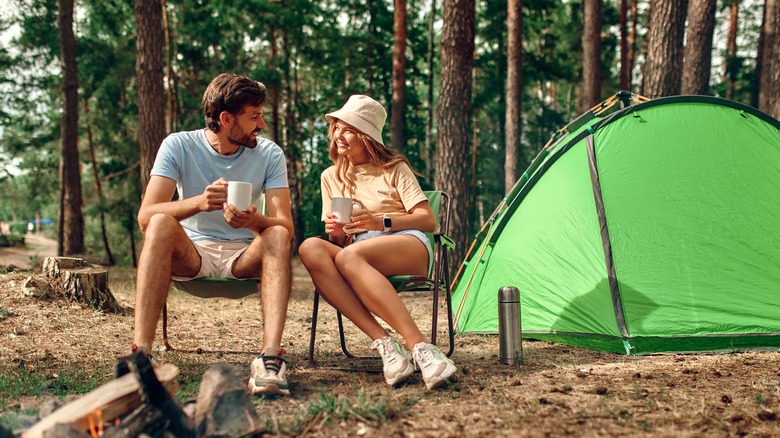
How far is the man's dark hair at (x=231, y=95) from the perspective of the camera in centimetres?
323

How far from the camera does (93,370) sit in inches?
134

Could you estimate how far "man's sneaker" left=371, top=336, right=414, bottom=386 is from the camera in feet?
9.53

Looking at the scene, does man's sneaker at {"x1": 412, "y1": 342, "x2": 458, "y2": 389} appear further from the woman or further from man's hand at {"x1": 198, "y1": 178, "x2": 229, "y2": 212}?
man's hand at {"x1": 198, "y1": 178, "x2": 229, "y2": 212}

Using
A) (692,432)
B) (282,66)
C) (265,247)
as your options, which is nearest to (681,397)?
(692,432)

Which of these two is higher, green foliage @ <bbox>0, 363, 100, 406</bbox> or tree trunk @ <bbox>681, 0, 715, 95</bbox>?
tree trunk @ <bbox>681, 0, 715, 95</bbox>

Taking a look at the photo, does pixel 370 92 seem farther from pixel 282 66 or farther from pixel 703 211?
pixel 703 211

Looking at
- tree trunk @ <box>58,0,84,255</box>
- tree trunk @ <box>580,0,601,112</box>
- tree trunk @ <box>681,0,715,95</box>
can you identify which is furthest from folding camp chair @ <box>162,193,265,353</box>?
tree trunk @ <box>580,0,601,112</box>

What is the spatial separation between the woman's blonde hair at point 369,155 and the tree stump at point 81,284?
8.97 ft

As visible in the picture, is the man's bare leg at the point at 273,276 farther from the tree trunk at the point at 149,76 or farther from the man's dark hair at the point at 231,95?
the tree trunk at the point at 149,76

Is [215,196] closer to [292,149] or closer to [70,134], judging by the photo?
[70,134]

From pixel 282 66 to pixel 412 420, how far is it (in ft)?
46.3

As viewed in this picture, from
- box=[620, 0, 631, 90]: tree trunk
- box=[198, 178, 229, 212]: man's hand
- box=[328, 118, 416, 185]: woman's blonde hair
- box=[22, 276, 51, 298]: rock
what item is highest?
box=[620, 0, 631, 90]: tree trunk

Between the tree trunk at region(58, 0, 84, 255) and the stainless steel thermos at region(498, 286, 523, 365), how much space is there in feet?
34.3

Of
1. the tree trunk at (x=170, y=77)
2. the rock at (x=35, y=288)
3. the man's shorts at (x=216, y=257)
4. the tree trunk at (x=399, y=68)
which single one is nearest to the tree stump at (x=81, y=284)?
the rock at (x=35, y=288)
